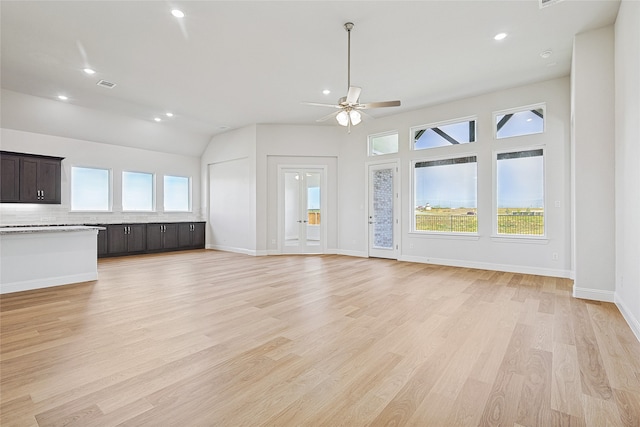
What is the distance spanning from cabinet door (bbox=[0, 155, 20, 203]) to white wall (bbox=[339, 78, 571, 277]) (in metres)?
7.22

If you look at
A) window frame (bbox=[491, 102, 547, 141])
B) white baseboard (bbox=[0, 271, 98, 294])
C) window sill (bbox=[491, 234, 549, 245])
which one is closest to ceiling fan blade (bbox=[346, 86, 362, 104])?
window frame (bbox=[491, 102, 547, 141])

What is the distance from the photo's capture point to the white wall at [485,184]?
5359mm

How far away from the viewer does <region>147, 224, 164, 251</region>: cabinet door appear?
28.1 feet

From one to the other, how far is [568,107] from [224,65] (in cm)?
581

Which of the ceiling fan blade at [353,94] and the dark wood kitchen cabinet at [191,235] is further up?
the ceiling fan blade at [353,94]

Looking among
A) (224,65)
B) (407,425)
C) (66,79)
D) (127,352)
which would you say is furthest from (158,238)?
(407,425)

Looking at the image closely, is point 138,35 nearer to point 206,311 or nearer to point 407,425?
point 206,311

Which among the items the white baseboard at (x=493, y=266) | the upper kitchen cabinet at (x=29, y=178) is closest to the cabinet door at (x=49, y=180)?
the upper kitchen cabinet at (x=29, y=178)

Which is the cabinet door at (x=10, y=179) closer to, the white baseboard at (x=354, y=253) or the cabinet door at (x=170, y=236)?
the cabinet door at (x=170, y=236)

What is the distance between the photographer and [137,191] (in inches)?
348

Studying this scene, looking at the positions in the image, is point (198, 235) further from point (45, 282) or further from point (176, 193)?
point (45, 282)

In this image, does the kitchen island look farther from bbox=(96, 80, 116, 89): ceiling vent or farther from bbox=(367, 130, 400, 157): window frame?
bbox=(367, 130, 400, 157): window frame

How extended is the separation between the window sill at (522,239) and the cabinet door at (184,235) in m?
8.11

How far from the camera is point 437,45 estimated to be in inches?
171
